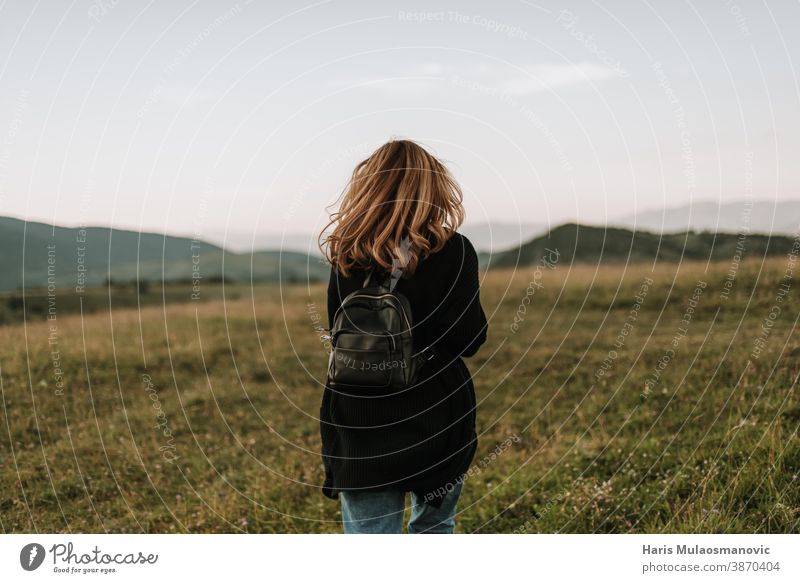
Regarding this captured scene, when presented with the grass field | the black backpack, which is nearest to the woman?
the black backpack

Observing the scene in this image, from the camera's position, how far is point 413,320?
3.80 meters

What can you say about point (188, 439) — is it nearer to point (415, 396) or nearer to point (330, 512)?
point (330, 512)

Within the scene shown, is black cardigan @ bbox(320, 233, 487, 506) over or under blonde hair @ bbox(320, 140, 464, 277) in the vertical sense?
under

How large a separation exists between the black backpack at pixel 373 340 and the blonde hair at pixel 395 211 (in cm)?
17

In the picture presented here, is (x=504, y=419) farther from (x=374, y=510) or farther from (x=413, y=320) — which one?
(x=413, y=320)

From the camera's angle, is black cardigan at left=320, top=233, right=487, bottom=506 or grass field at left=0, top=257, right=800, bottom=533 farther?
grass field at left=0, top=257, right=800, bottom=533

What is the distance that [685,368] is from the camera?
8000 mm

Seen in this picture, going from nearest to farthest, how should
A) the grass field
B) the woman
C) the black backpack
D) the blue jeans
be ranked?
1. the black backpack
2. the woman
3. the blue jeans
4. the grass field

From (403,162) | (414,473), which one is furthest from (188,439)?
(403,162)
